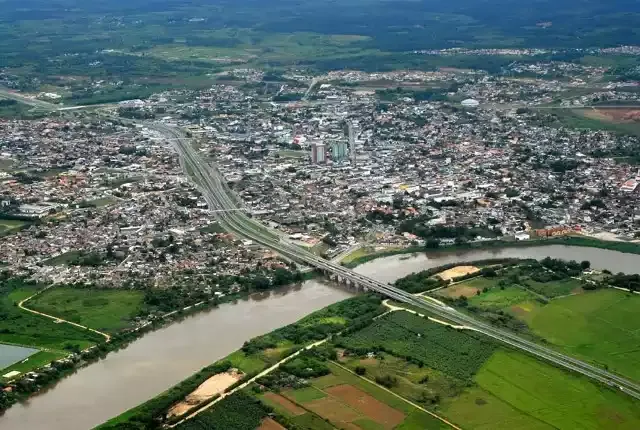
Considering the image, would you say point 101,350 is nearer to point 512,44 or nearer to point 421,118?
point 421,118

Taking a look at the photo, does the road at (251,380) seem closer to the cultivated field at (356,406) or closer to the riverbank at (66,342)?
the cultivated field at (356,406)

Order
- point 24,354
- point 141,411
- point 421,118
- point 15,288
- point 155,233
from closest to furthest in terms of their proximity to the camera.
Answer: point 141,411 → point 24,354 → point 15,288 → point 155,233 → point 421,118

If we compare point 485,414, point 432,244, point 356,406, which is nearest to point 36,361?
point 356,406

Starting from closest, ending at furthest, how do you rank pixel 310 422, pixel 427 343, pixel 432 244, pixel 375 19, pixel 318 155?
pixel 310 422 → pixel 427 343 → pixel 432 244 → pixel 318 155 → pixel 375 19

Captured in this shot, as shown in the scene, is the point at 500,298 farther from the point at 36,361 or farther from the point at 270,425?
the point at 36,361

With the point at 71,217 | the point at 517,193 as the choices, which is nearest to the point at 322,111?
the point at 517,193

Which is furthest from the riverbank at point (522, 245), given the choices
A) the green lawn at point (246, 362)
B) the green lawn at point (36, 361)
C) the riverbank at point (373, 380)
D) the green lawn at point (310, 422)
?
the green lawn at point (36, 361)
